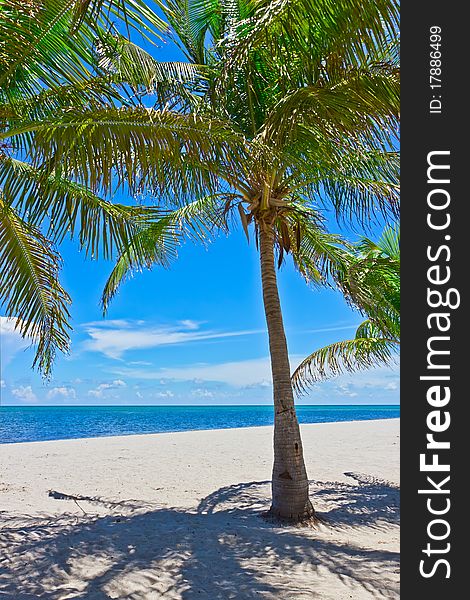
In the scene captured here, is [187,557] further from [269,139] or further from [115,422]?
[115,422]

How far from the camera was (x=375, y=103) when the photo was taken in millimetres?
5375

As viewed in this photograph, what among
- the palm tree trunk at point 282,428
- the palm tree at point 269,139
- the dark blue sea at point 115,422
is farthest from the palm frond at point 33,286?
the dark blue sea at point 115,422

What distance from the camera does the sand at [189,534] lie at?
15.2ft

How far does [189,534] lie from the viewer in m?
6.20

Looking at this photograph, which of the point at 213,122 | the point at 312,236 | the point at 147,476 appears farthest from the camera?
the point at 147,476

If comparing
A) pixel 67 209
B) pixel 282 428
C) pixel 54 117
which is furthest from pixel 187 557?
pixel 54 117

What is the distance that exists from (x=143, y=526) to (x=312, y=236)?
4735 millimetres

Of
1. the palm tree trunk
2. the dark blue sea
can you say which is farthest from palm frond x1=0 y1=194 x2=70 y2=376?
the dark blue sea

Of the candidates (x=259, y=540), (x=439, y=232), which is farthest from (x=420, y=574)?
(x=259, y=540)

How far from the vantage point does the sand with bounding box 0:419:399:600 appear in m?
4.62

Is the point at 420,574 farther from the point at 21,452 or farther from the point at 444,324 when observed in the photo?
the point at 21,452

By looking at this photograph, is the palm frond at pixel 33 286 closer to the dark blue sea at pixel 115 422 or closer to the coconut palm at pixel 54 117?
the coconut palm at pixel 54 117

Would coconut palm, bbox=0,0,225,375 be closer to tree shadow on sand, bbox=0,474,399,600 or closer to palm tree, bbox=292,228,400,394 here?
tree shadow on sand, bbox=0,474,399,600

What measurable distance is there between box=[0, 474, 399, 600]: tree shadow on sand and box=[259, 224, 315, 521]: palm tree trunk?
0.31 meters
